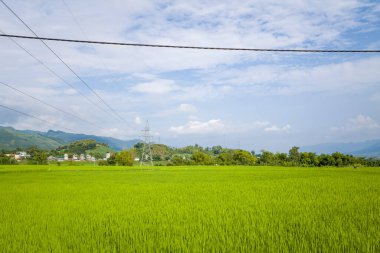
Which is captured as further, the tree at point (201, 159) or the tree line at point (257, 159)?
the tree at point (201, 159)

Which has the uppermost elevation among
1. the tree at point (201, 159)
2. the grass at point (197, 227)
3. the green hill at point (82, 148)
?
the green hill at point (82, 148)

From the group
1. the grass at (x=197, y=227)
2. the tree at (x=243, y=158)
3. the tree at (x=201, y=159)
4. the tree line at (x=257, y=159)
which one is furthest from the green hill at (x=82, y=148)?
the grass at (x=197, y=227)

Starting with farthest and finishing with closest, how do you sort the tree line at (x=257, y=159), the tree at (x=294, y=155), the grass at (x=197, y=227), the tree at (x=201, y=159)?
1. the tree at (x=201, y=159)
2. the tree at (x=294, y=155)
3. the tree line at (x=257, y=159)
4. the grass at (x=197, y=227)

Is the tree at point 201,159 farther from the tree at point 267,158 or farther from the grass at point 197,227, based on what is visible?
the grass at point 197,227

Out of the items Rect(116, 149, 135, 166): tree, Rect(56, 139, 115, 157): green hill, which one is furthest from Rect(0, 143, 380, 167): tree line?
Rect(56, 139, 115, 157): green hill

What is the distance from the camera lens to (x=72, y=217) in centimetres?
688

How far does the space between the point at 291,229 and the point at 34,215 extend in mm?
5629

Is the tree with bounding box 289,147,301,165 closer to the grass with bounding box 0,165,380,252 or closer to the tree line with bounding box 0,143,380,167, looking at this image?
the tree line with bounding box 0,143,380,167

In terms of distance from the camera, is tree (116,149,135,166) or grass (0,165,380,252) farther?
tree (116,149,135,166)

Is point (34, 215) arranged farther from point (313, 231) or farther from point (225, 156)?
point (225, 156)

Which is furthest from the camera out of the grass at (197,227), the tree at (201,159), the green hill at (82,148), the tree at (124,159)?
the green hill at (82,148)

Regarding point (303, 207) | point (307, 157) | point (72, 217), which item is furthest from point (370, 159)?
point (72, 217)

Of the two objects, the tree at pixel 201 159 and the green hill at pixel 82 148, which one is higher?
the green hill at pixel 82 148

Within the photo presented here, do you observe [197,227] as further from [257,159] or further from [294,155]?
[257,159]
